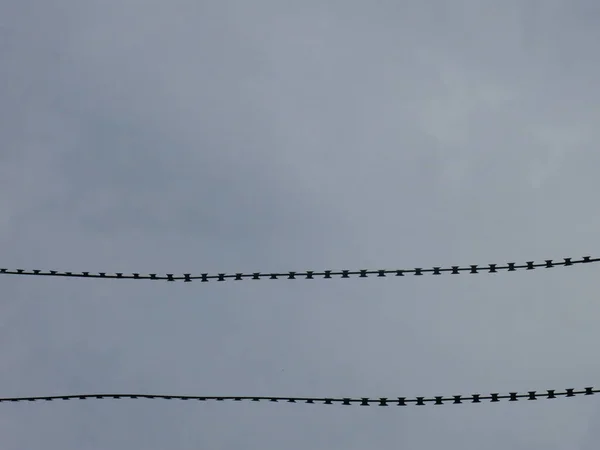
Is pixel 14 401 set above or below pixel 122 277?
below

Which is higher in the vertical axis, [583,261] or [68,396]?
[583,261]

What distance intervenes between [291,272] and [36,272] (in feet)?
28.9

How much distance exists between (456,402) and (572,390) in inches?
138

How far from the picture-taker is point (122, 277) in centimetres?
3359

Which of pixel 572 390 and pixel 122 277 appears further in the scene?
pixel 122 277

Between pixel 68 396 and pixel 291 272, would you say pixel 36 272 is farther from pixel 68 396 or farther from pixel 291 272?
pixel 291 272

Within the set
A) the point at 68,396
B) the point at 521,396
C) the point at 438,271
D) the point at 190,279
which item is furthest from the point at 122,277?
the point at 521,396

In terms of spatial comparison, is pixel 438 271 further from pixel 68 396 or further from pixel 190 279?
pixel 68 396

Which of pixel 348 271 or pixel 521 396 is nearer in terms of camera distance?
pixel 521 396

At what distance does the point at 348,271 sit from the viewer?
31.8 meters

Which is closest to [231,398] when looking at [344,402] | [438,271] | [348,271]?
[344,402]

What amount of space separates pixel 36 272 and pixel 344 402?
453 inches

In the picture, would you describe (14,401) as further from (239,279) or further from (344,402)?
(344,402)

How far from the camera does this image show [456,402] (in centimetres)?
3005
